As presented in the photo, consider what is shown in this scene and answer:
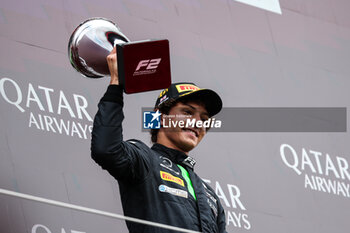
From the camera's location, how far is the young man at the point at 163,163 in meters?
1.09

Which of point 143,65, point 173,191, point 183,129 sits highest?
point 143,65

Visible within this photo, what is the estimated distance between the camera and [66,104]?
173 centimetres

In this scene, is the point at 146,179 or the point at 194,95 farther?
the point at 194,95

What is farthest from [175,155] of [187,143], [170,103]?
[170,103]

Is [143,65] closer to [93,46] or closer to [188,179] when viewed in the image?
[93,46]

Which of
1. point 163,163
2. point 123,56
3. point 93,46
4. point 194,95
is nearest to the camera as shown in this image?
point 123,56

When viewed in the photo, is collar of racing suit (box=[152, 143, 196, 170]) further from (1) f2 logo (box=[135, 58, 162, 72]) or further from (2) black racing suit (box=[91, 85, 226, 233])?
(1) f2 logo (box=[135, 58, 162, 72])

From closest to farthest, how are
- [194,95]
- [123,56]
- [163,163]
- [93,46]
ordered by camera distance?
[123,56] → [93,46] → [163,163] → [194,95]

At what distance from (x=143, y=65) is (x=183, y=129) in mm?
346

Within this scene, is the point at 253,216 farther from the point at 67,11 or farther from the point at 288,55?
the point at 67,11

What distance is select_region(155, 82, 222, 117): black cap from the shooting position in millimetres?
1426

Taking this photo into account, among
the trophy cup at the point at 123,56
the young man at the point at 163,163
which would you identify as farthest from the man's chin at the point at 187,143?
the trophy cup at the point at 123,56

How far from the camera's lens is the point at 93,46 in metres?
1.20

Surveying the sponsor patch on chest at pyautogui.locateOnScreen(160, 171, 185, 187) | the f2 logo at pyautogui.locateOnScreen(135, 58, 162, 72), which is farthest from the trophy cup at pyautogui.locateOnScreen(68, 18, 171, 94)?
the sponsor patch on chest at pyautogui.locateOnScreen(160, 171, 185, 187)
